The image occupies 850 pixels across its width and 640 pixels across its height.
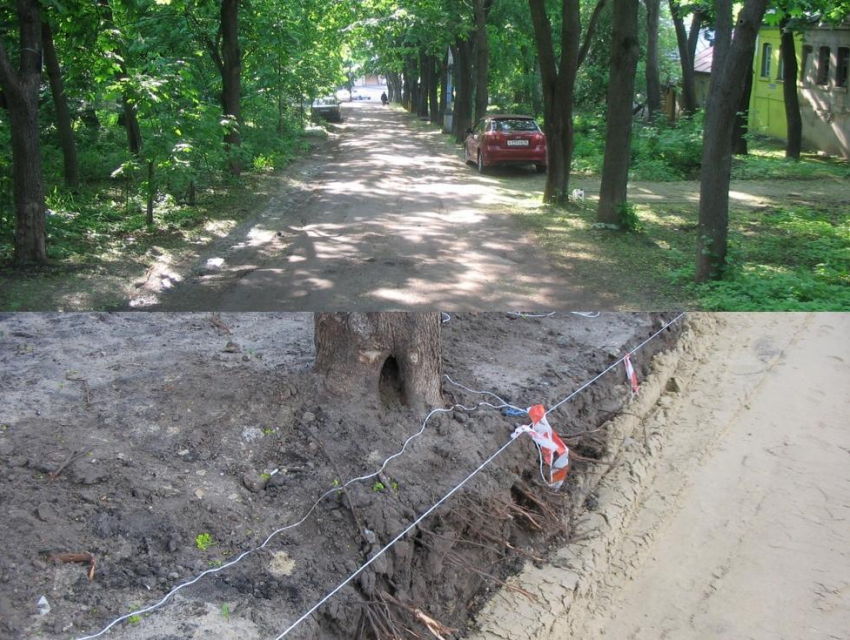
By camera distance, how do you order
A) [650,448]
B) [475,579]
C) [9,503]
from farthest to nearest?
[650,448] < [475,579] < [9,503]

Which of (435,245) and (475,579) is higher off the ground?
(435,245)

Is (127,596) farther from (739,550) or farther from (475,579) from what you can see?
(739,550)

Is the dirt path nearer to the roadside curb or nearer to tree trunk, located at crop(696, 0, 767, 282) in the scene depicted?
tree trunk, located at crop(696, 0, 767, 282)

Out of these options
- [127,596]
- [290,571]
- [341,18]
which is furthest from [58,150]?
[290,571]

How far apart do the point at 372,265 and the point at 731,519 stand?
14.3 ft

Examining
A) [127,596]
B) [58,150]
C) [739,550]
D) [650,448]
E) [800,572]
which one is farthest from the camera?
[650,448]

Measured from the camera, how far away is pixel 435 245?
2824 millimetres

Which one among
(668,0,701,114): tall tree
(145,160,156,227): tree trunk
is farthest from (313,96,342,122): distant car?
(668,0,701,114): tall tree

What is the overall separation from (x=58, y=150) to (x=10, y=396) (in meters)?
2.49

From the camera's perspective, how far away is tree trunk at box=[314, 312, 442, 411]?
5.11 meters

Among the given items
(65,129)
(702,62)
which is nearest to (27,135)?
(65,129)

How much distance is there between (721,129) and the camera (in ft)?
10.2

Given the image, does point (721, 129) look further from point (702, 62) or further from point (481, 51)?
point (702, 62)

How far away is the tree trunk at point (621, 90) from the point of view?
462cm
